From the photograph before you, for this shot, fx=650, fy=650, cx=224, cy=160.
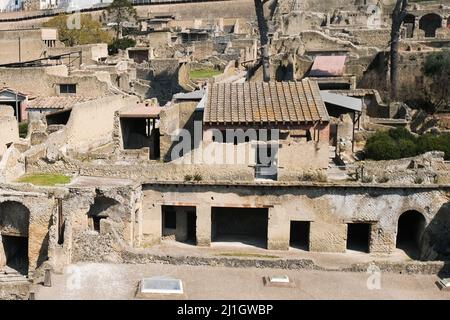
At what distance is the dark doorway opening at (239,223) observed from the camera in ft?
72.4

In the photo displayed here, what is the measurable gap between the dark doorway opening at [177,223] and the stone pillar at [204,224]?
61 cm

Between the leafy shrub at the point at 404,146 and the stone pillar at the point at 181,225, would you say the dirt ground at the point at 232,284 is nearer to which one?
the stone pillar at the point at 181,225

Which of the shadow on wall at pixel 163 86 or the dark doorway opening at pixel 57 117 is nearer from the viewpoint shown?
the dark doorway opening at pixel 57 117

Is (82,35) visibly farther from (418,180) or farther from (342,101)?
(418,180)

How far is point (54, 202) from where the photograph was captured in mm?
19266

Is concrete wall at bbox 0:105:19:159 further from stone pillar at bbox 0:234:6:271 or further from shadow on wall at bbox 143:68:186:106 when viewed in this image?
shadow on wall at bbox 143:68:186:106

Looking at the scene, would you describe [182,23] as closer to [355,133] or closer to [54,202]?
[355,133]

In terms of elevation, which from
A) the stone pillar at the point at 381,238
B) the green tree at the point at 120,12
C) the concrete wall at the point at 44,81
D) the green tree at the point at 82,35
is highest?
the green tree at the point at 120,12

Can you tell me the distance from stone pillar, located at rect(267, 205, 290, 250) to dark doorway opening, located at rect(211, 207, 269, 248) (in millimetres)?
1075

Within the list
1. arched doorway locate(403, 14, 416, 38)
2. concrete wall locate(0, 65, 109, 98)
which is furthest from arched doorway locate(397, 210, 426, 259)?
arched doorway locate(403, 14, 416, 38)

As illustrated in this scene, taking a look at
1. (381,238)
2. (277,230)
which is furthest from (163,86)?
(381,238)

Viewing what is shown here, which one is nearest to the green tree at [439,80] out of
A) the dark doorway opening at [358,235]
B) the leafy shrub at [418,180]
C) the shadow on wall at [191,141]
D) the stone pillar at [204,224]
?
the dark doorway opening at [358,235]

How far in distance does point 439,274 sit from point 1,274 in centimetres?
1297

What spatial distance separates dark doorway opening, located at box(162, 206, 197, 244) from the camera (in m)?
21.6
